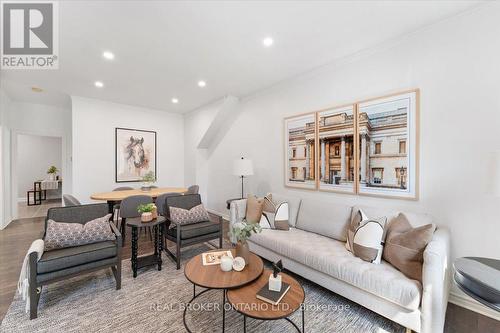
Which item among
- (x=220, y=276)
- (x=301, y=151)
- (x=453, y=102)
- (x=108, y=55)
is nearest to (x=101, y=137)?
(x=108, y=55)

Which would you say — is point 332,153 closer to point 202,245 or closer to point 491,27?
point 491,27

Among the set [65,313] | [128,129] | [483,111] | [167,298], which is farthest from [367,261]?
[128,129]

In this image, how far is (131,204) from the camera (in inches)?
136

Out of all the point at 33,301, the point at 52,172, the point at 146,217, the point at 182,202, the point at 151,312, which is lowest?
the point at 151,312

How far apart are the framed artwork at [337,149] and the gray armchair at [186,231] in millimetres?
1760

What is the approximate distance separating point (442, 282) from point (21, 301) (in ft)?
12.3

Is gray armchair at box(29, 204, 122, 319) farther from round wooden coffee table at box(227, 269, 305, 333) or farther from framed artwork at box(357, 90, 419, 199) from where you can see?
framed artwork at box(357, 90, 419, 199)

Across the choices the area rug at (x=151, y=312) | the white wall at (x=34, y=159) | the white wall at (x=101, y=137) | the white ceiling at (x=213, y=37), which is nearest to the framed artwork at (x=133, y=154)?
the white wall at (x=101, y=137)

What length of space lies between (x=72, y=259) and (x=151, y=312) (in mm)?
927

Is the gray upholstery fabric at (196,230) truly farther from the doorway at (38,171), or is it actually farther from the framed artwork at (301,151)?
the doorway at (38,171)

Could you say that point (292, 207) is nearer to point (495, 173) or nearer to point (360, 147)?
point (360, 147)

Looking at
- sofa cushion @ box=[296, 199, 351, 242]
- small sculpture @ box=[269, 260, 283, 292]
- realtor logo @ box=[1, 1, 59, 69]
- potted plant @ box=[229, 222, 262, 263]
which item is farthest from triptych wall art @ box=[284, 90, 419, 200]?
realtor logo @ box=[1, 1, 59, 69]

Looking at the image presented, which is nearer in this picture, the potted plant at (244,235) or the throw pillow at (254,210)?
the potted plant at (244,235)

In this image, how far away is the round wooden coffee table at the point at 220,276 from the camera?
165 cm
